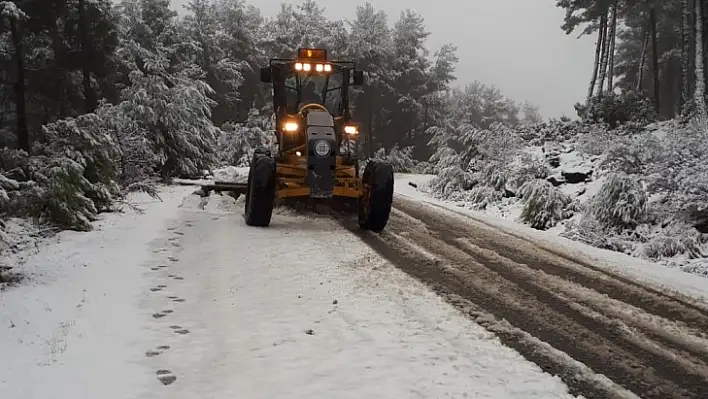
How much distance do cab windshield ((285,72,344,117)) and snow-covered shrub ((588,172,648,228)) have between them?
5.12 m

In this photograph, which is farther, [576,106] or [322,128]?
[576,106]

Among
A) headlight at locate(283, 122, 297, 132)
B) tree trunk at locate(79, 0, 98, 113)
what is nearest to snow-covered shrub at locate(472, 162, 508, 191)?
headlight at locate(283, 122, 297, 132)

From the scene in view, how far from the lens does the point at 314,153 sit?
9492 millimetres

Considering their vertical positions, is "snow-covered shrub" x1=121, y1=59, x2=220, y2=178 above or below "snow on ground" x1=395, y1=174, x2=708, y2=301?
above

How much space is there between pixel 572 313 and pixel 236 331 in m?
3.22

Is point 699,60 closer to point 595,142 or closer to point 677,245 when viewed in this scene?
point 595,142

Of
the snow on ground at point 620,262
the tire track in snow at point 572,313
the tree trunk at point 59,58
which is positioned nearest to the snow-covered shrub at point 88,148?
the tire track in snow at point 572,313

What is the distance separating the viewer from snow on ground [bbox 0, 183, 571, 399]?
393 centimetres

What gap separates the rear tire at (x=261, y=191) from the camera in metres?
9.23

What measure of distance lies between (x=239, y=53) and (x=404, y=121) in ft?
41.5

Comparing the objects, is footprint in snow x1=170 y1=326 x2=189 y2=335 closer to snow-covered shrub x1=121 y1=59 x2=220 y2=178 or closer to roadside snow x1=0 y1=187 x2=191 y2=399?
roadside snow x1=0 y1=187 x2=191 y2=399

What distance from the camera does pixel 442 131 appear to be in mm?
20625

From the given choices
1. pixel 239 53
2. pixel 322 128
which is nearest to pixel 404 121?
pixel 239 53

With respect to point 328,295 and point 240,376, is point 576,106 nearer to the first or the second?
point 328,295
